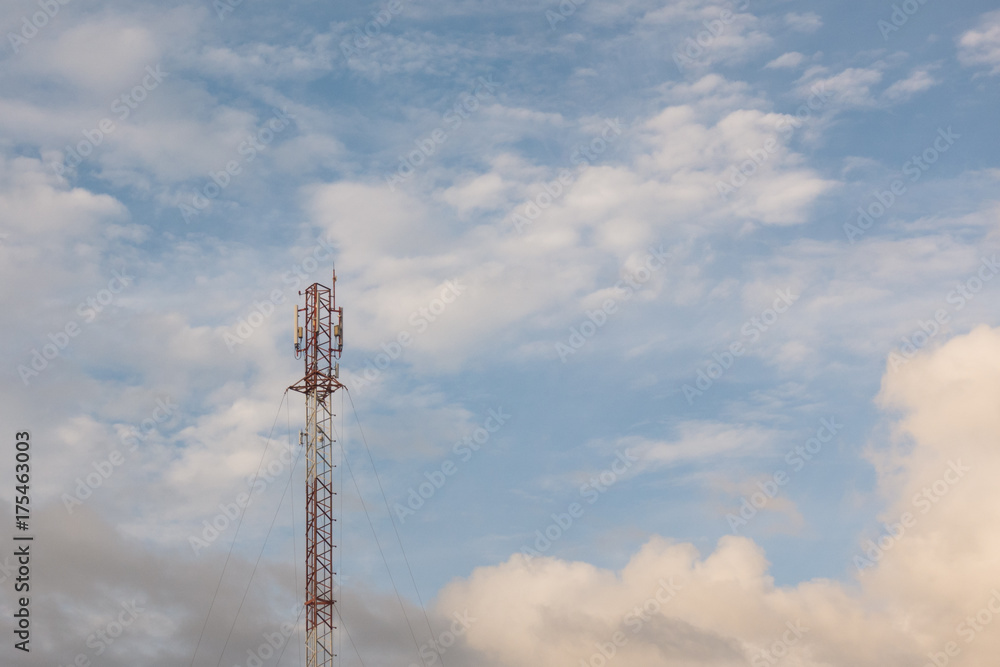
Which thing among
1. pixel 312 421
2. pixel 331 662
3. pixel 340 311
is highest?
pixel 340 311

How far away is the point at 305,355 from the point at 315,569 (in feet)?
61.1

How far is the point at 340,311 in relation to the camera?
401ft

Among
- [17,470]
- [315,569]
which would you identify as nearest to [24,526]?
[17,470]

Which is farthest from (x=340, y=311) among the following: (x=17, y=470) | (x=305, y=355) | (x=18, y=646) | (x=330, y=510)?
(x=18, y=646)

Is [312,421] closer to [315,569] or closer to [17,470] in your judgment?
[315,569]

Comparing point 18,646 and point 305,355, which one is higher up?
point 305,355

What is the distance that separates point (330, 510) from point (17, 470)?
26144 mm

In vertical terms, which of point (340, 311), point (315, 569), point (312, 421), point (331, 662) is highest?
point (340, 311)

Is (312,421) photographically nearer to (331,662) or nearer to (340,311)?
(340,311)

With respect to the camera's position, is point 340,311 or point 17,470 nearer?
point 17,470

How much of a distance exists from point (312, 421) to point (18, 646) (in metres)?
30.3

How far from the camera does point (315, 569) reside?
119 meters

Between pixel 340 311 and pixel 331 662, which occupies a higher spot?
pixel 340 311

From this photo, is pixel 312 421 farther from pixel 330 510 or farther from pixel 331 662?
pixel 331 662
